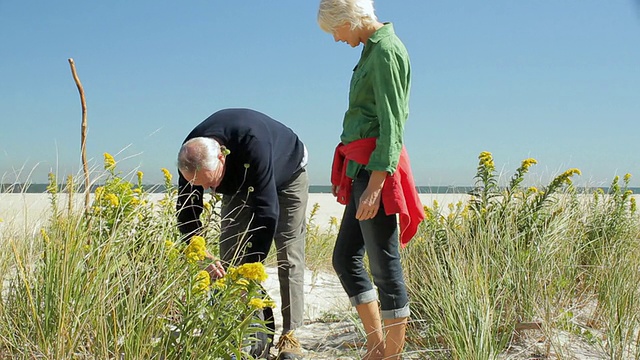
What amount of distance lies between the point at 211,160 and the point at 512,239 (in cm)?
171

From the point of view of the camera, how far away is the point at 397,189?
8.10 feet

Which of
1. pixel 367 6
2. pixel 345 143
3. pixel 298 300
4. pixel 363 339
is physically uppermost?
pixel 367 6

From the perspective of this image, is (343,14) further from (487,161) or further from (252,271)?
(487,161)

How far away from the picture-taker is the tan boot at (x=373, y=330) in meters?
2.74

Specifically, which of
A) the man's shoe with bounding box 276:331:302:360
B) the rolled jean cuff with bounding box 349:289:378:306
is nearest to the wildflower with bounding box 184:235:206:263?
the rolled jean cuff with bounding box 349:289:378:306

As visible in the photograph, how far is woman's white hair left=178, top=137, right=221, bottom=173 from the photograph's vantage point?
269 centimetres

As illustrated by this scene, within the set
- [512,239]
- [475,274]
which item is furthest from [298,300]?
[512,239]

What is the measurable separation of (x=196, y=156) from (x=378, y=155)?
2.83 feet

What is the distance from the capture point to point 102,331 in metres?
2.12

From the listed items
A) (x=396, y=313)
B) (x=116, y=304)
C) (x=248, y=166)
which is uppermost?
(x=248, y=166)

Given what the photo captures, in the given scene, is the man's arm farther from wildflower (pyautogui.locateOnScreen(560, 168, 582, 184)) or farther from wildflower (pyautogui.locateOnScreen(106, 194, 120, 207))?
wildflower (pyautogui.locateOnScreen(560, 168, 582, 184))

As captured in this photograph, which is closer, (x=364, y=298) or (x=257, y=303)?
(x=257, y=303)

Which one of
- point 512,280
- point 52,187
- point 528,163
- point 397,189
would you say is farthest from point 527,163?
point 52,187

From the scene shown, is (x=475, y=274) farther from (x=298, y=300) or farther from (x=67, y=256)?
(x=67, y=256)
